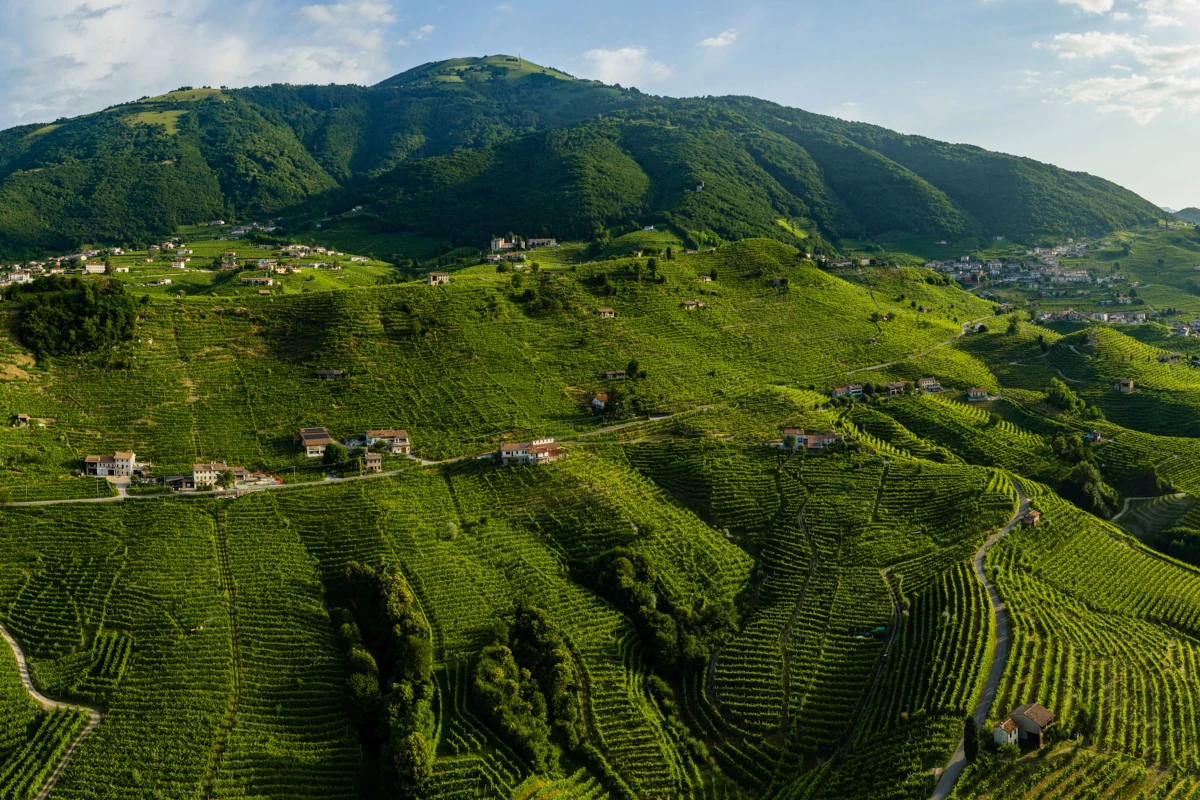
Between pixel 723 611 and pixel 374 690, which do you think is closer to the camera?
pixel 374 690

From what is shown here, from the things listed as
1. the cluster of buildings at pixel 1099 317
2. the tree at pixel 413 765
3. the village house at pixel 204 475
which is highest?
the cluster of buildings at pixel 1099 317

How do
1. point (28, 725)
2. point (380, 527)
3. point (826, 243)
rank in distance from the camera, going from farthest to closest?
point (826, 243), point (380, 527), point (28, 725)

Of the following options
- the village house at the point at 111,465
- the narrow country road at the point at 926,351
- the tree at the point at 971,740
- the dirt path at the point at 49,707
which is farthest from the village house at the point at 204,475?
the narrow country road at the point at 926,351

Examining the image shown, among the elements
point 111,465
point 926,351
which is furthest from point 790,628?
point 926,351

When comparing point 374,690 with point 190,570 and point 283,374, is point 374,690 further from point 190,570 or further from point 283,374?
point 283,374

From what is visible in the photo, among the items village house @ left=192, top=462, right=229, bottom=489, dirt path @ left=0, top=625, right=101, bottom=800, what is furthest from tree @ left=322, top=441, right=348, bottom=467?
dirt path @ left=0, top=625, right=101, bottom=800

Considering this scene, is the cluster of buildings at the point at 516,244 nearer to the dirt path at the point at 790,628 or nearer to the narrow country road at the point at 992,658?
the dirt path at the point at 790,628

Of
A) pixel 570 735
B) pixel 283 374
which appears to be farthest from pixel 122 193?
pixel 570 735

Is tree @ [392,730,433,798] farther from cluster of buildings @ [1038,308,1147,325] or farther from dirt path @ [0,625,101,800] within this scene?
cluster of buildings @ [1038,308,1147,325]
